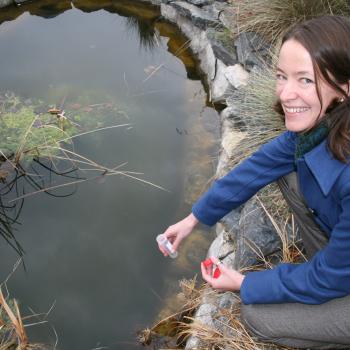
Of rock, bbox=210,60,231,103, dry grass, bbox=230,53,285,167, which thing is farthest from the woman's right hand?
rock, bbox=210,60,231,103

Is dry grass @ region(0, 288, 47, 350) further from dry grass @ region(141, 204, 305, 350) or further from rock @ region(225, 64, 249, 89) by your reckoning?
rock @ region(225, 64, 249, 89)

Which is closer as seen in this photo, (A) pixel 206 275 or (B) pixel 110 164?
(A) pixel 206 275

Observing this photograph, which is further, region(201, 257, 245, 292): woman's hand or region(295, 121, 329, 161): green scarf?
region(201, 257, 245, 292): woman's hand

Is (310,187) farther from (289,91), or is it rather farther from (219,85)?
(219,85)

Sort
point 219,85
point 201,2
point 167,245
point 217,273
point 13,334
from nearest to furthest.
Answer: point 217,273 → point 167,245 → point 13,334 → point 219,85 → point 201,2

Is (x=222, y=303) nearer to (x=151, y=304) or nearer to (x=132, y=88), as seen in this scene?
(x=151, y=304)

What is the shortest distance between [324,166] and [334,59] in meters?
0.32

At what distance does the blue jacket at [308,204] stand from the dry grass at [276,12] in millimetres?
1931

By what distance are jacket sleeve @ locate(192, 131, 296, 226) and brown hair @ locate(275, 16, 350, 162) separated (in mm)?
360

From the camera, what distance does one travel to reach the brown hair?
50.2 inches

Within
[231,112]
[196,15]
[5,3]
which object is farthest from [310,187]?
[5,3]

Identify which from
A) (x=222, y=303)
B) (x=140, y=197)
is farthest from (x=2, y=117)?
(x=222, y=303)

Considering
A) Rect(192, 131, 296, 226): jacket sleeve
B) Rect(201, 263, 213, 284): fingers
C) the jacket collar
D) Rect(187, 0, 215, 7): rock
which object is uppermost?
Rect(187, 0, 215, 7): rock

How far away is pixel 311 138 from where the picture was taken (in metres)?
1.43
